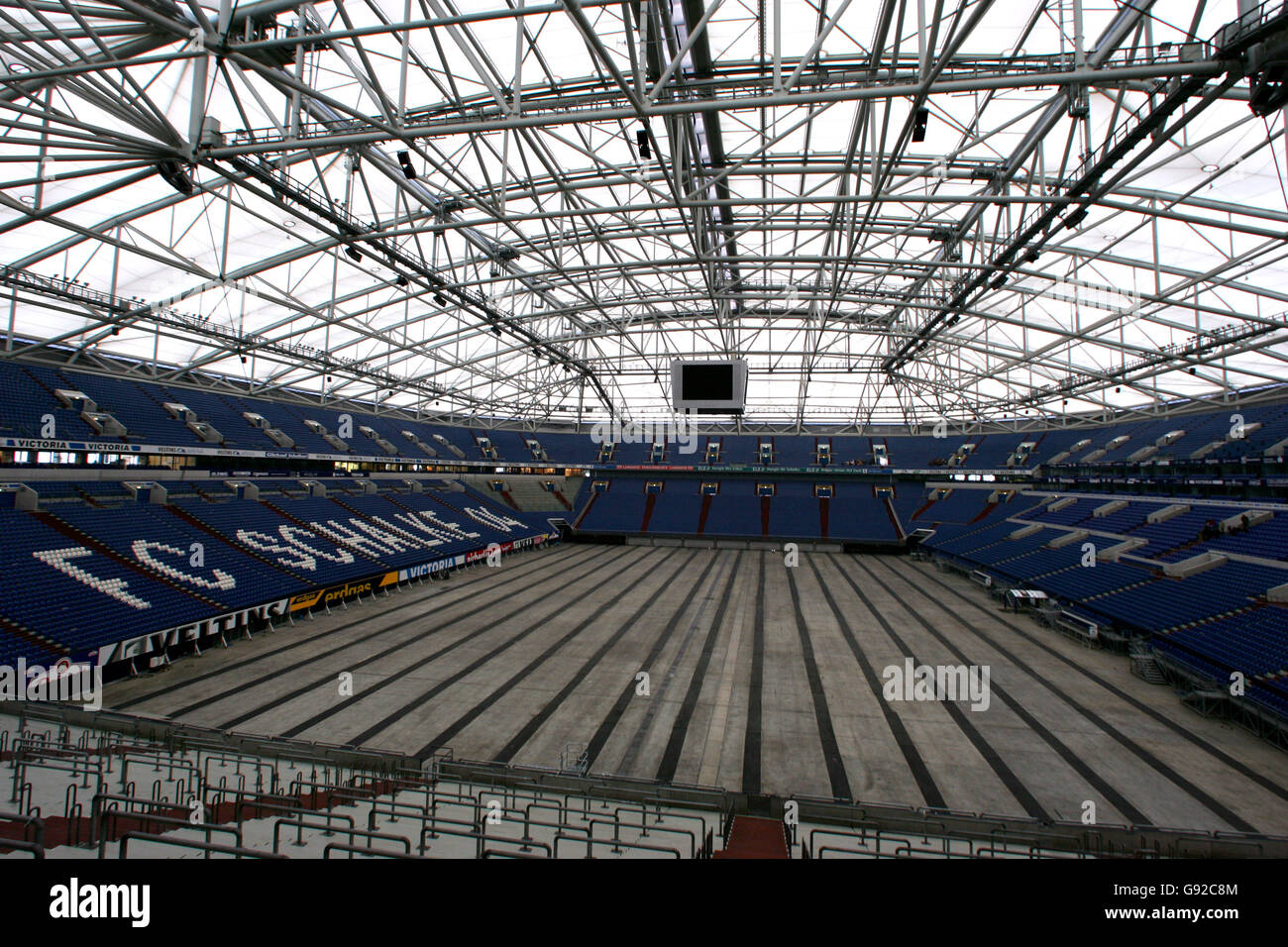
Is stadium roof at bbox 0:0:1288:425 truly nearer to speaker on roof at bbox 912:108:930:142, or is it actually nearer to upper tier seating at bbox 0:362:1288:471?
speaker on roof at bbox 912:108:930:142

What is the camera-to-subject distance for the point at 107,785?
301 inches

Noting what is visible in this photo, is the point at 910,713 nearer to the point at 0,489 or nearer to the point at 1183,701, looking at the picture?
the point at 1183,701

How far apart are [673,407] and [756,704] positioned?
11485 mm

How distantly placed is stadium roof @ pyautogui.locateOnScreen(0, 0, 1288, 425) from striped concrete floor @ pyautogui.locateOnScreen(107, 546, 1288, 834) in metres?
11.8

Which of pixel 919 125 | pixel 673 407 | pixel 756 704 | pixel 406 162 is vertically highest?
pixel 406 162

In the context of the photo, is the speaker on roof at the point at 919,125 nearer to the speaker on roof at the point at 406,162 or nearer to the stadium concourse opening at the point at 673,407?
the stadium concourse opening at the point at 673,407

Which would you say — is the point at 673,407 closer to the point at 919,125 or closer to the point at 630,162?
the point at 630,162

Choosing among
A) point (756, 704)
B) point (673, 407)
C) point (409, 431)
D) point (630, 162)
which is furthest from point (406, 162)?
point (409, 431)

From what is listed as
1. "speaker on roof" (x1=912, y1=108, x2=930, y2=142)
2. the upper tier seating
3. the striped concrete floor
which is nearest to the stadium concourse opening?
the striped concrete floor

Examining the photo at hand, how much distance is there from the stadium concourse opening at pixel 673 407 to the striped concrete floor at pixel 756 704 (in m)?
0.14

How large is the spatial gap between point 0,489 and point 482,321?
59.6 ft

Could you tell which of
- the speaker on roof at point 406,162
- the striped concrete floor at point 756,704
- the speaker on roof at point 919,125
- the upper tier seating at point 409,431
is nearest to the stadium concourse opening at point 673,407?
the striped concrete floor at point 756,704

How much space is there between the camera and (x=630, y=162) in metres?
16.8
